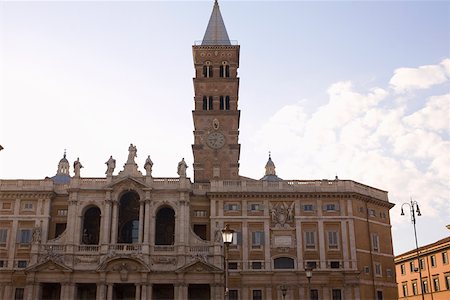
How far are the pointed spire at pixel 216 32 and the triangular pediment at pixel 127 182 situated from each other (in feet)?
88.6

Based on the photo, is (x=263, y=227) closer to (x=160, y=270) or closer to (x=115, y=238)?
(x=160, y=270)

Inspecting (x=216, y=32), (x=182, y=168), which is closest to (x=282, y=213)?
(x=182, y=168)

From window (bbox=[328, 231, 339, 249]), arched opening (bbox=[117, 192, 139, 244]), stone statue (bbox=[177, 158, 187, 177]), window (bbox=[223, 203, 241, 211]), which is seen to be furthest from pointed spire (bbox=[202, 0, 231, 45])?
window (bbox=[328, 231, 339, 249])

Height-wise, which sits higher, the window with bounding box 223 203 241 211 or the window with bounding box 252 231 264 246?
the window with bounding box 223 203 241 211

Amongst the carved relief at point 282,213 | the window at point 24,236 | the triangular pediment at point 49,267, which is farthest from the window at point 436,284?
the window at point 24,236

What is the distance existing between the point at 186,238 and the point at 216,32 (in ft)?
116

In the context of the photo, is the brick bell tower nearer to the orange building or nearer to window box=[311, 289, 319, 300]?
window box=[311, 289, 319, 300]

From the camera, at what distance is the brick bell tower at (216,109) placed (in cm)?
7188

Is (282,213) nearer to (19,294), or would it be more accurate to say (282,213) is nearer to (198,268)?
(198,268)

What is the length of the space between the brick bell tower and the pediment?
16.2m

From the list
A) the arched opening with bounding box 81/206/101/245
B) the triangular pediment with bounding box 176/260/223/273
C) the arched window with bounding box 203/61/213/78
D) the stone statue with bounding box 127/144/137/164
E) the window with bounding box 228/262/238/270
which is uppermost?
the arched window with bounding box 203/61/213/78

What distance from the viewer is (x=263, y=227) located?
206 feet

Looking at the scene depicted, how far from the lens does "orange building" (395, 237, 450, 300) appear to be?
234 ft

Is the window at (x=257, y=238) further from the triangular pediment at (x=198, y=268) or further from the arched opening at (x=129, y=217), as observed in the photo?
the arched opening at (x=129, y=217)
